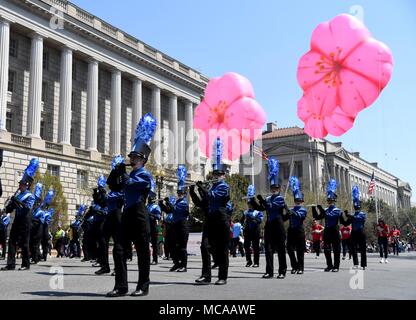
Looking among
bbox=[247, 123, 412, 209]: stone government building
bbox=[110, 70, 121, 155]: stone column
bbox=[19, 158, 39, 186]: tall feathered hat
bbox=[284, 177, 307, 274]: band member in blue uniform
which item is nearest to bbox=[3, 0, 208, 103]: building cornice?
bbox=[110, 70, 121, 155]: stone column

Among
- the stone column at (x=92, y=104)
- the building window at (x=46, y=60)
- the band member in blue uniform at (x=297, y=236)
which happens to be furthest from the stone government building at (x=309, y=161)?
the band member in blue uniform at (x=297, y=236)

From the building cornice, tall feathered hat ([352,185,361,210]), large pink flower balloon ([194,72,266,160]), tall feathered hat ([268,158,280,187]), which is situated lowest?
tall feathered hat ([352,185,361,210])

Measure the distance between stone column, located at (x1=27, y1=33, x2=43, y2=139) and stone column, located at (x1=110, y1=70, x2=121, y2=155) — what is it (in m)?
11.0

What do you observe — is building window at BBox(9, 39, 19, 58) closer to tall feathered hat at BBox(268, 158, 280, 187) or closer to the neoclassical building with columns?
the neoclassical building with columns

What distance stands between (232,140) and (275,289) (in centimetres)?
769

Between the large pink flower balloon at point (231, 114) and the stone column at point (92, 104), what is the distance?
123ft

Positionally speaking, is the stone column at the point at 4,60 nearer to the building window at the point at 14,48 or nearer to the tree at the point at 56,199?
the building window at the point at 14,48

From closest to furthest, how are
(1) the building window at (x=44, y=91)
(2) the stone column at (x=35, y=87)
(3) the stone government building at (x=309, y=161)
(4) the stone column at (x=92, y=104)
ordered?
(2) the stone column at (x=35, y=87), (1) the building window at (x=44, y=91), (4) the stone column at (x=92, y=104), (3) the stone government building at (x=309, y=161)

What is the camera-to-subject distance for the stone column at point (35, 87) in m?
44.7

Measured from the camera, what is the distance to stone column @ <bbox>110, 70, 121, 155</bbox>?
5581cm

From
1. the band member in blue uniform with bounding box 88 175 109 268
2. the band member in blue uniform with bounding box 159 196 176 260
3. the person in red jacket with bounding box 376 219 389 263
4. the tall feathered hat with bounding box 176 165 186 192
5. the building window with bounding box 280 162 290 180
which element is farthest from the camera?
the building window with bounding box 280 162 290 180

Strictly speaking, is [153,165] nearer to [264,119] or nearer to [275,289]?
[264,119]
